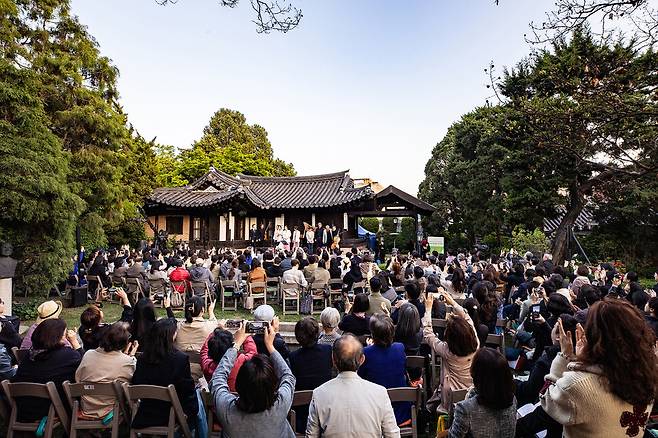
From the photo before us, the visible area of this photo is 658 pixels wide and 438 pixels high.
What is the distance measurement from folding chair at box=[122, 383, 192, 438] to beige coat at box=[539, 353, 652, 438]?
2.31 metres

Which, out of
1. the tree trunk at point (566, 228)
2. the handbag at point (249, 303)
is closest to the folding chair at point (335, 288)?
the handbag at point (249, 303)

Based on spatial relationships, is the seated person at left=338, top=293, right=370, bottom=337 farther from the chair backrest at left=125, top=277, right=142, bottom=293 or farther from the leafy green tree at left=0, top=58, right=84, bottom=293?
the leafy green tree at left=0, top=58, right=84, bottom=293

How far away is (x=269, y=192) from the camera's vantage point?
2577 centimetres

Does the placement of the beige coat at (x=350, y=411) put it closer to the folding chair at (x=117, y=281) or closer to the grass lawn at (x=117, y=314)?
the grass lawn at (x=117, y=314)

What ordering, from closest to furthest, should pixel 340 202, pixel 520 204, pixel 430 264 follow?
1. pixel 430 264
2. pixel 520 204
3. pixel 340 202

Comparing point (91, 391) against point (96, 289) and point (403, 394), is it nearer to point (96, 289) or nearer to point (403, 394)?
point (403, 394)

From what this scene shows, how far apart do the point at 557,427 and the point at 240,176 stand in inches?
1015

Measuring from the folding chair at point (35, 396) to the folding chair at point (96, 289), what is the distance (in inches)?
296

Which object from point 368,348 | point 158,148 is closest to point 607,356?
point 368,348

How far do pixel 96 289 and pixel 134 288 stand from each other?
202cm

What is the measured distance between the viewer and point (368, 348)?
3.35 metres

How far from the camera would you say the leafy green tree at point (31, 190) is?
7.22 m

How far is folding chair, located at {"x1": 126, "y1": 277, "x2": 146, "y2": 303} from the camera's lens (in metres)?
8.68

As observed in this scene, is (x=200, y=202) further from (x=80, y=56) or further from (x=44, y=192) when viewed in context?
(x=44, y=192)
